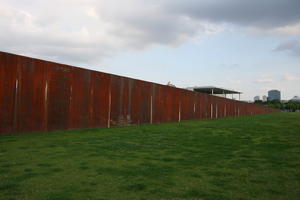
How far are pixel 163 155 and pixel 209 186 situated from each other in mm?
2183

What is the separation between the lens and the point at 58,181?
11.9ft

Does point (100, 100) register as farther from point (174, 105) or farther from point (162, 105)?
point (174, 105)

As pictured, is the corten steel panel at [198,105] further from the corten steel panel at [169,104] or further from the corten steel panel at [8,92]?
the corten steel panel at [8,92]

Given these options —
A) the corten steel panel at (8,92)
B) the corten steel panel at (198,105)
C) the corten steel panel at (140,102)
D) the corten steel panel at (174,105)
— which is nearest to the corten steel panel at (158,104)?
the corten steel panel at (140,102)

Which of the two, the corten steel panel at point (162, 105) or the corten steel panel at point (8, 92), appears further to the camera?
the corten steel panel at point (162, 105)

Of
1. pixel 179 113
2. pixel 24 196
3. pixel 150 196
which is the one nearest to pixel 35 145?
pixel 24 196

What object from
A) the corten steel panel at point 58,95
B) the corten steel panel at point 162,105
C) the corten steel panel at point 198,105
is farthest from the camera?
the corten steel panel at point 198,105

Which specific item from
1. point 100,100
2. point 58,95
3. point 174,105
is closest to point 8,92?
point 58,95

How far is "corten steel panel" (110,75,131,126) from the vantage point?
13008 millimetres

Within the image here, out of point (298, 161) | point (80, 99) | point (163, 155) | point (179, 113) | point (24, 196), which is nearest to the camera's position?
point (24, 196)

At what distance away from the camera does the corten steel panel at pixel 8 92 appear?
26.8ft

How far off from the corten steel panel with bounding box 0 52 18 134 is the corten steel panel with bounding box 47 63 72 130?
Result: 4.45 ft

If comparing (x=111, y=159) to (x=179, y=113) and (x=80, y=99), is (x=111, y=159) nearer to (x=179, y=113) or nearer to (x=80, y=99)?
(x=80, y=99)

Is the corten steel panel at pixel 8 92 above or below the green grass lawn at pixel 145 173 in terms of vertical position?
above
